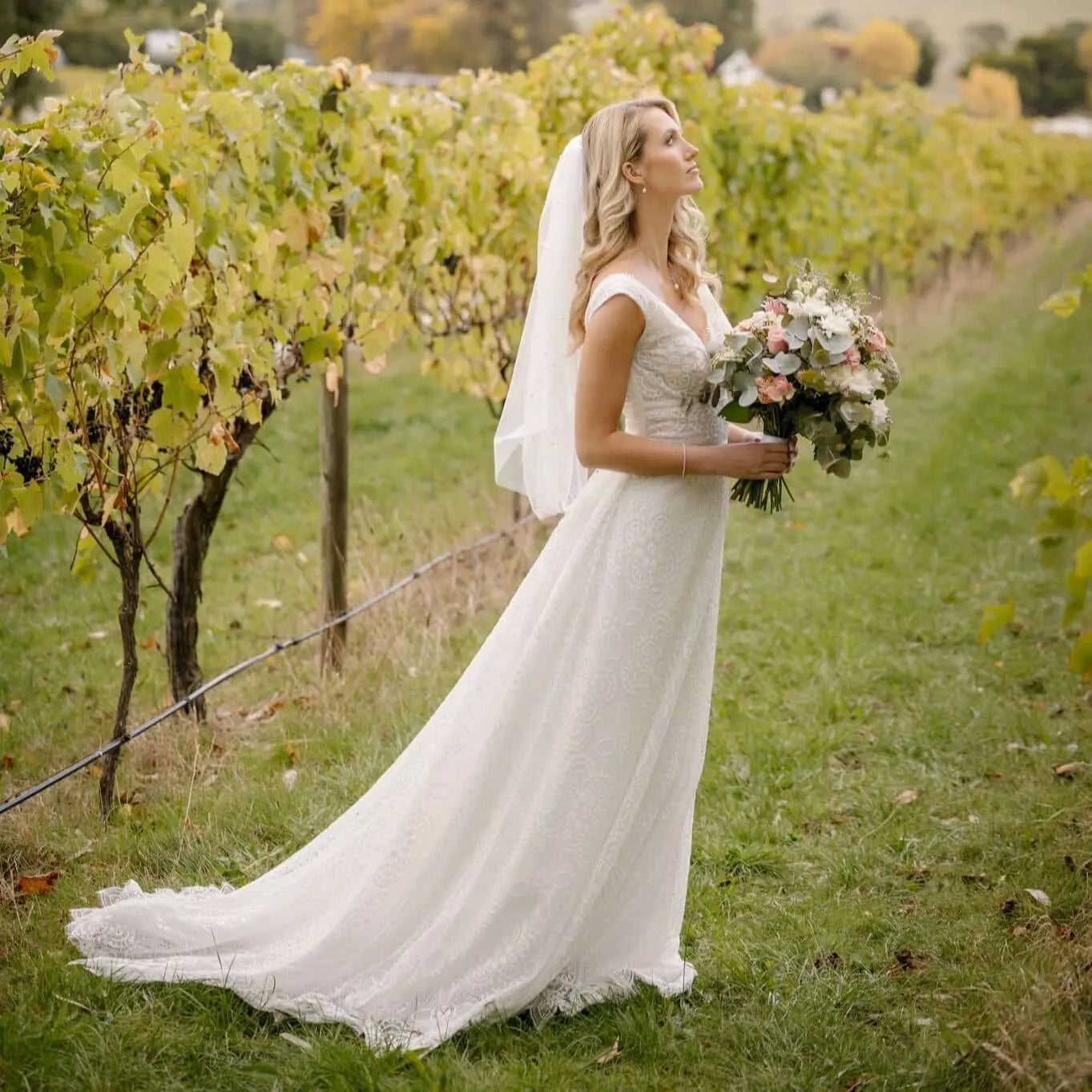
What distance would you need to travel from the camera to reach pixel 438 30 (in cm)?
6097

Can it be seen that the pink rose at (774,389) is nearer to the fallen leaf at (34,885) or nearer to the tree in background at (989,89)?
the fallen leaf at (34,885)

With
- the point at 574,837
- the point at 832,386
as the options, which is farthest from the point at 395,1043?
the point at 832,386

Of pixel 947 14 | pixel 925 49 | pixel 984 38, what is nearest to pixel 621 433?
pixel 925 49

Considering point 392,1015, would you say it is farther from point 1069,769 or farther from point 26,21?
point 26,21

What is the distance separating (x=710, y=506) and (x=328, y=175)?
2.65m

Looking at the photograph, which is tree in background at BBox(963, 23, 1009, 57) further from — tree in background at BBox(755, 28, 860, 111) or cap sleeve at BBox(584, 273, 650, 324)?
cap sleeve at BBox(584, 273, 650, 324)

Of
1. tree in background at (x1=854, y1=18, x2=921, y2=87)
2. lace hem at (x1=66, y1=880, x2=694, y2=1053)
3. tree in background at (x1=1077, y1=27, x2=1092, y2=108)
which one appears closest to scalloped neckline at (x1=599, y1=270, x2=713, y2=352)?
lace hem at (x1=66, y1=880, x2=694, y2=1053)

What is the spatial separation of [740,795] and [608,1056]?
67.8 inches

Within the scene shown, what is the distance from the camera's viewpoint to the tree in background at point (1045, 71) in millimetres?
103875

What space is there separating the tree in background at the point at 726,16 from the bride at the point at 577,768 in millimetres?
68779

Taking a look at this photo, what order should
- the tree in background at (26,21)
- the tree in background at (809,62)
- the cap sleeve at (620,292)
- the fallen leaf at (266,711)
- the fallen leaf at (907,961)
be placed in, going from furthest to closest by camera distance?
the tree in background at (809,62) → the tree in background at (26,21) → the fallen leaf at (266,711) → the fallen leaf at (907,961) → the cap sleeve at (620,292)

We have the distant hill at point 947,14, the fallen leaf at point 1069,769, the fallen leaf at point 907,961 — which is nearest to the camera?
the fallen leaf at point 907,961

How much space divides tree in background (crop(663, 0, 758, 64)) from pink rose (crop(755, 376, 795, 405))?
2716 inches

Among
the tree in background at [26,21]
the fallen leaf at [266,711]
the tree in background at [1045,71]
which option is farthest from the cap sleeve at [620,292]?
the tree in background at [1045,71]
